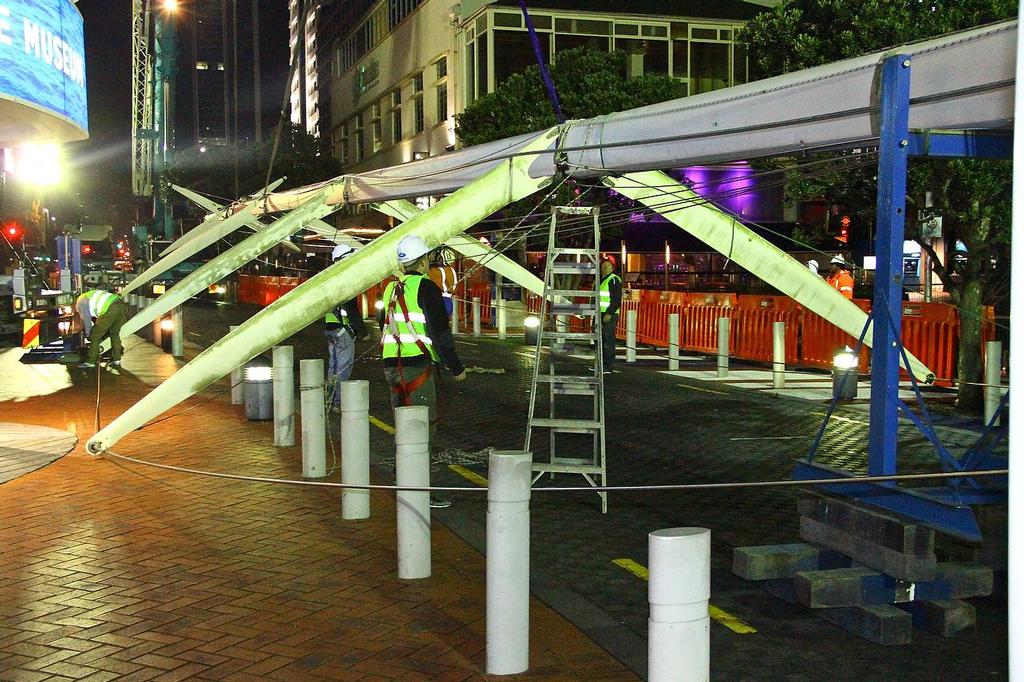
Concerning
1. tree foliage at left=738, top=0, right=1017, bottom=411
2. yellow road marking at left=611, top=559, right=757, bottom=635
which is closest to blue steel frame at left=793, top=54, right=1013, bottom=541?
yellow road marking at left=611, top=559, right=757, bottom=635

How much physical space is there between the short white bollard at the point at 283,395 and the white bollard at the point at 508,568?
6.02m

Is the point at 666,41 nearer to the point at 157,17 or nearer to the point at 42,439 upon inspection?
the point at 157,17

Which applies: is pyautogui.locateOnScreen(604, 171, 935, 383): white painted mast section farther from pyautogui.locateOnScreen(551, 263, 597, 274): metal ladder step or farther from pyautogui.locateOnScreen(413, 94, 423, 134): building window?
pyautogui.locateOnScreen(413, 94, 423, 134): building window

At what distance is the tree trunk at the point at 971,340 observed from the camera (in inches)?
548

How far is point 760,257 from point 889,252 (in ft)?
10.5

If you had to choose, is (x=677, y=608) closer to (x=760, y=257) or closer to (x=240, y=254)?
(x=760, y=257)

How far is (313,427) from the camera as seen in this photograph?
9242 millimetres

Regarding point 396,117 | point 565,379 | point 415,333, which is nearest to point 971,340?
point 565,379

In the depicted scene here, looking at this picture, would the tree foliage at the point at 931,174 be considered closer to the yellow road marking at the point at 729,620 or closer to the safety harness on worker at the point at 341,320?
the safety harness on worker at the point at 341,320

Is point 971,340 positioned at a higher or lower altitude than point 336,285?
lower

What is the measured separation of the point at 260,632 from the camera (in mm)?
5633

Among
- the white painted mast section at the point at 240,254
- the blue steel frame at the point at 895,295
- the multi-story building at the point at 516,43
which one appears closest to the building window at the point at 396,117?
the multi-story building at the point at 516,43

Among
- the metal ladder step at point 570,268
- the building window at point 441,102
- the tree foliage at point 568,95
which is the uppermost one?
the building window at point 441,102

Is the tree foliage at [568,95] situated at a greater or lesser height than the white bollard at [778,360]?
greater
